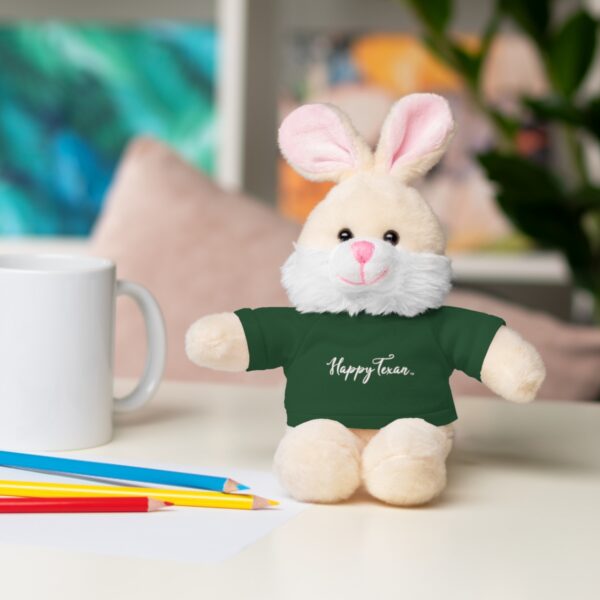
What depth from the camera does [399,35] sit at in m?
2.07

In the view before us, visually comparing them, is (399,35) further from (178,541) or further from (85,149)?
(178,541)

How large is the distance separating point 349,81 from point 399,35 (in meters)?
0.13

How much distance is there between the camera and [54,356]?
0.64 meters

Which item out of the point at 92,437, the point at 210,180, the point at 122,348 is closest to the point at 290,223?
the point at 210,180

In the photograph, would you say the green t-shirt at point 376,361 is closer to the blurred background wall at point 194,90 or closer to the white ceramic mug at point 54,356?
the white ceramic mug at point 54,356

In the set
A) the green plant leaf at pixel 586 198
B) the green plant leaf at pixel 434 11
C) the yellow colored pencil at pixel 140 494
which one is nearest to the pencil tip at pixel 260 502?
the yellow colored pencil at pixel 140 494

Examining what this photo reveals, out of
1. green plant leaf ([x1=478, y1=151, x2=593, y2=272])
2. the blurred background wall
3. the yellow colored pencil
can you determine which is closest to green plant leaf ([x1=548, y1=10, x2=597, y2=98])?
green plant leaf ([x1=478, y1=151, x2=593, y2=272])

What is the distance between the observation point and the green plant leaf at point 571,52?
160cm

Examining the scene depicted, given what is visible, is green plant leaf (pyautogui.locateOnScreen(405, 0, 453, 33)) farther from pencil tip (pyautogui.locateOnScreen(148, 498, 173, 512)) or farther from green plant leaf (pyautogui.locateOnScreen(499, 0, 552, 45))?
pencil tip (pyautogui.locateOnScreen(148, 498, 173, 512))

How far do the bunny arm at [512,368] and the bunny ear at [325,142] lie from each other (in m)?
0.12

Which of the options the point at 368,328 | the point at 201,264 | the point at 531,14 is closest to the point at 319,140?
the point at 368,328

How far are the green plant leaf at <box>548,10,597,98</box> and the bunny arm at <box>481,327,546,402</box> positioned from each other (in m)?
1.13

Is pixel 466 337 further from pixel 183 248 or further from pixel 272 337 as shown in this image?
pixel 183 248

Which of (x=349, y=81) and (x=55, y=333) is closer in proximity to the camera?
(x=55, y=333)
